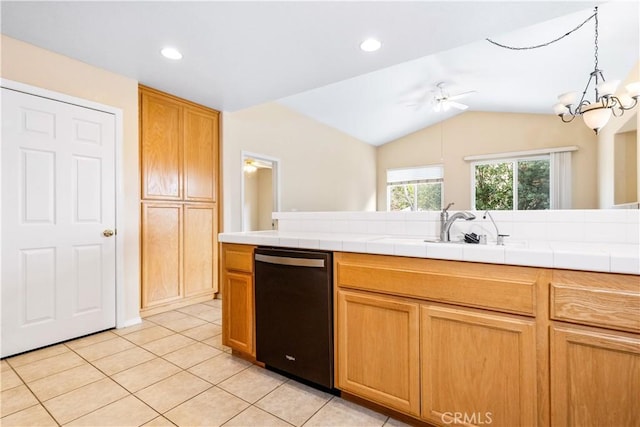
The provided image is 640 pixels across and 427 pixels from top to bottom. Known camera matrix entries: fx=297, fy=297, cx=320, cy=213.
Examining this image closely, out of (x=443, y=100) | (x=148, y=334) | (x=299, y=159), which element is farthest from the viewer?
(x=299, y=159)

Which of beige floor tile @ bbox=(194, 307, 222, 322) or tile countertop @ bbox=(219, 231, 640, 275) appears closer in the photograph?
tile countertop @ bbox=(219, 231, 640, 275)

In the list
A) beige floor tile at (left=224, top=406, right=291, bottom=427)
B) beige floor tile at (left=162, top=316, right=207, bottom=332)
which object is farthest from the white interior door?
beige floor tile at (left=224, top=406, right=291, bottom=427)

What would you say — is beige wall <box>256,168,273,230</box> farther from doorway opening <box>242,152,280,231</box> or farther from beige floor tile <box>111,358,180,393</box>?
beige floor tile <box>111,358,180,393</box>

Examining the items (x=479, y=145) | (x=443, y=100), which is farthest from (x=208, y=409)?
(x=479, y=145)

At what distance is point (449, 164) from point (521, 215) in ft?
18.8

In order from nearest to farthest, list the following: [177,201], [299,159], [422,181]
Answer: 1. [177,201]
2. [299,159]
3. [422,181]

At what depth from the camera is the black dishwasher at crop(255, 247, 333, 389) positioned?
63.6 inches

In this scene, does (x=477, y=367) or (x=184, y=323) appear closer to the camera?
(x=477, y=367)

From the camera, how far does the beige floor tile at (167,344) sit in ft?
7.41

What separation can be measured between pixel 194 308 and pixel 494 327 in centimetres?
306

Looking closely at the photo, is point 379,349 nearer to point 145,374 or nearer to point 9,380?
point 145,374

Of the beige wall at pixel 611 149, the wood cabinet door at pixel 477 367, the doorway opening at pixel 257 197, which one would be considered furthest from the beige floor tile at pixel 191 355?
the beige wall at pixel 611 149

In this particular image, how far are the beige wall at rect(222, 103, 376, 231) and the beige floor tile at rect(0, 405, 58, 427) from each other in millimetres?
2411

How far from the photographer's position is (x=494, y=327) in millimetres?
1171
